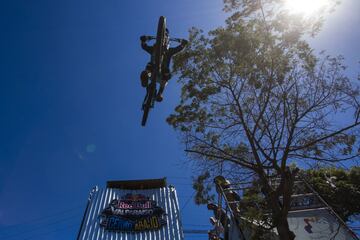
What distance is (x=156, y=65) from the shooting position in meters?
7.05

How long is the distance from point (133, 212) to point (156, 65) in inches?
498

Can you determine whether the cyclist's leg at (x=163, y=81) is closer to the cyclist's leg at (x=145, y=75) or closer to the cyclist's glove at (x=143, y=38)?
the cyclist's leg at (x=145, y=75)

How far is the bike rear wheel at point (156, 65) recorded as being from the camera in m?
6.75

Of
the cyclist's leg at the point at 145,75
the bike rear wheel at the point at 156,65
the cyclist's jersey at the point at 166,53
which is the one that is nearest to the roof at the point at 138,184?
the bike rear wheel at the point at 156,65

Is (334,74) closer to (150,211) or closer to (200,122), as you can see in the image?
(200,122)

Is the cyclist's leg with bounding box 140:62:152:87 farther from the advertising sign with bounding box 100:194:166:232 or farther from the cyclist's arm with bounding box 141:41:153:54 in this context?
the advertising sign with bounding box 100:194:166:232

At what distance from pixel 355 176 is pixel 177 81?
10574 mm

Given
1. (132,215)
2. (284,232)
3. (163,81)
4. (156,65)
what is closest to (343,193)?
(284,232)

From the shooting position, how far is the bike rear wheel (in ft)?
22.1

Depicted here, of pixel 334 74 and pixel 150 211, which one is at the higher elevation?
pixel 334 74

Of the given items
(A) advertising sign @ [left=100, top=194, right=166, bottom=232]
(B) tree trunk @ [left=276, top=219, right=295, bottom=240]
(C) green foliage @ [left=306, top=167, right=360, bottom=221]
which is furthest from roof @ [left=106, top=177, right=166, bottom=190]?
(B) tree trunk @ [left=276, top=219, right=295, bottom=240]

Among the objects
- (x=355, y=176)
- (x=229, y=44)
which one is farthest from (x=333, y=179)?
(x=229, y=44)

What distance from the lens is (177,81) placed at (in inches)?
401

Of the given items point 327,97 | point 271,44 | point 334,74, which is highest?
point 271,44
